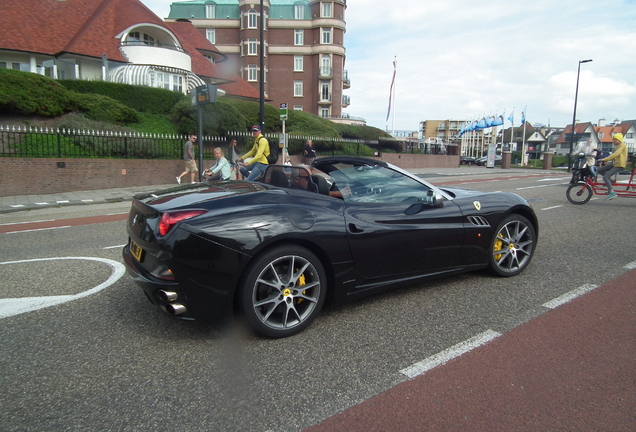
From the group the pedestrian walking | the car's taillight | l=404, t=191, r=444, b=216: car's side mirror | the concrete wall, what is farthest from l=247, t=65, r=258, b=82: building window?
the car's taillight

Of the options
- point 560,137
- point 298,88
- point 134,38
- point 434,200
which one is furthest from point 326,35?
point 560,137

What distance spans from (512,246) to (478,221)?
0.68 meters

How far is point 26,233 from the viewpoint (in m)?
7.94

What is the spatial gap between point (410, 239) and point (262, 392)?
1.88 meters

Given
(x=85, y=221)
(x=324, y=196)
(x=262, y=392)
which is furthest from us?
(x=85, y=221)

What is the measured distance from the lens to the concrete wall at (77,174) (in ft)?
46.8

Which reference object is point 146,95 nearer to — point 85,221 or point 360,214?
point 85,221

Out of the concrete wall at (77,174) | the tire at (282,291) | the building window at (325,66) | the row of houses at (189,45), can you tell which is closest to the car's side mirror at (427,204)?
the tire at (282,291)

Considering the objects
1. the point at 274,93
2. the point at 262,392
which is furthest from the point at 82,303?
the point at 274,93

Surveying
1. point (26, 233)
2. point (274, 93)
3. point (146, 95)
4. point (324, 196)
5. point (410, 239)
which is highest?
point (274, 93)

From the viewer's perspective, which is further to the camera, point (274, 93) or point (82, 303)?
point (274, 93)

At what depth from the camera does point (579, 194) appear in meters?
11.4

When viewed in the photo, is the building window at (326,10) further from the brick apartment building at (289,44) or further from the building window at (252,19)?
the building window at (252,19)

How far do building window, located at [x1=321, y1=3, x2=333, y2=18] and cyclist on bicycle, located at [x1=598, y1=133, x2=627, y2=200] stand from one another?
166 feet
